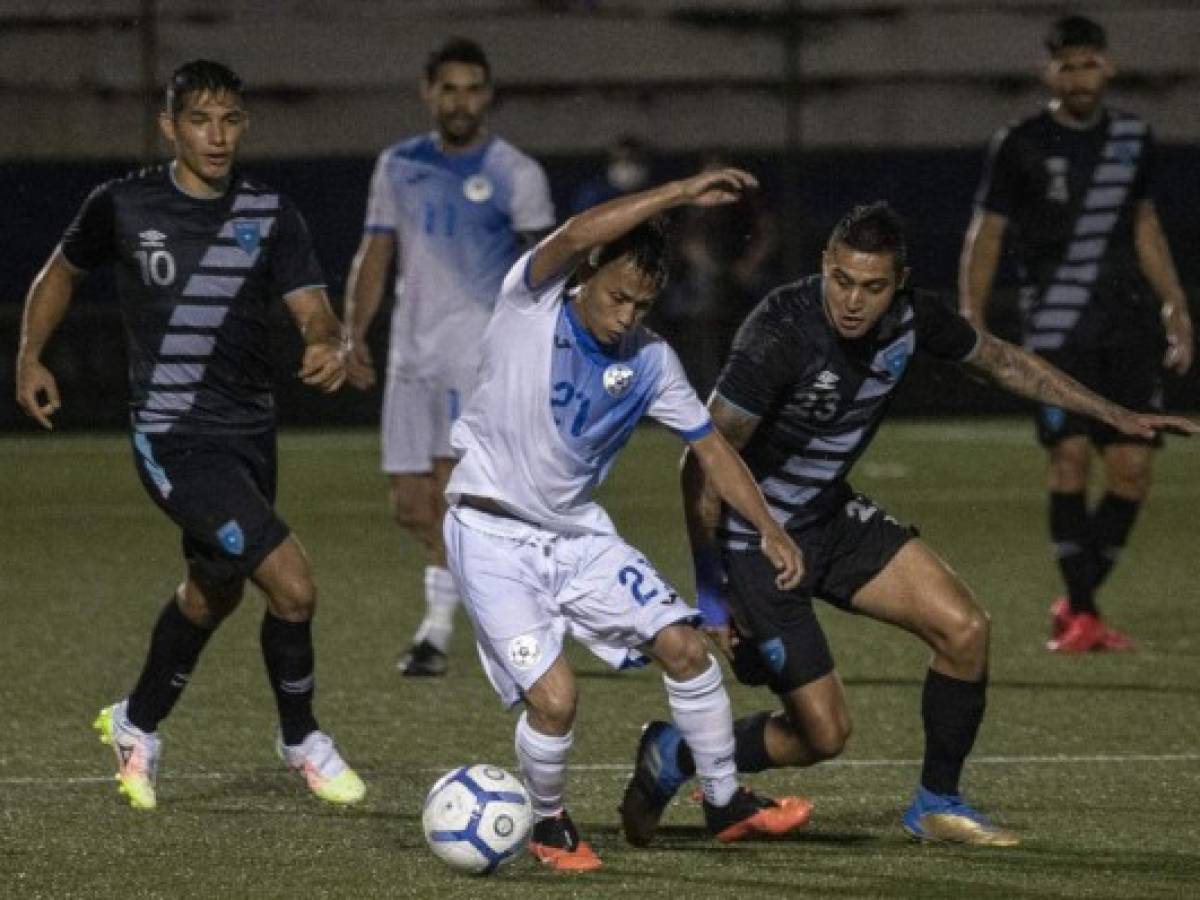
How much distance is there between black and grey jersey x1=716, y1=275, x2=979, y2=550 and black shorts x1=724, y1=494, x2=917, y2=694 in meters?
0.06

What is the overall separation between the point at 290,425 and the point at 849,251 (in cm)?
1428

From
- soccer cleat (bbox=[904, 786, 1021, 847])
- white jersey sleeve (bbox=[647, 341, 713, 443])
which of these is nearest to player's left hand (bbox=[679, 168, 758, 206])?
white jersey sleeve (bbox=[647, 341, 713, 443])

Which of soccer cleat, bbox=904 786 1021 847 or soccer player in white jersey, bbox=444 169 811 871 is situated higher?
soccer player in white jersey, bbox=444 169 811 871

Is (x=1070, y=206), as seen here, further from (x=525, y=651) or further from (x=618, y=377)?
(x=525, y=651)

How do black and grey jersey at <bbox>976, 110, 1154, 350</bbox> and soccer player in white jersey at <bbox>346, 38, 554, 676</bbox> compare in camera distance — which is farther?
black and grey jersey at <bbox>976, 110, 1154, 350</bbox>

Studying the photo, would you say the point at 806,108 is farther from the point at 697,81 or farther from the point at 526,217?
the point at 526,217

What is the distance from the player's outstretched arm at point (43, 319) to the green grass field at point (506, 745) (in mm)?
1045

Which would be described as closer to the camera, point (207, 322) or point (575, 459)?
point (575, 459)

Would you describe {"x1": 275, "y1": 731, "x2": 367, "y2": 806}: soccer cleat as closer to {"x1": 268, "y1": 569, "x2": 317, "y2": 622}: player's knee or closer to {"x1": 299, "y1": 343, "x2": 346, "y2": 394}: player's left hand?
{"x1": 268, "y1": 569, "x2": 317, "y2": 622}: player's knee

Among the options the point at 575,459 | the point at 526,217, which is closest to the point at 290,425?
the point at 526,217

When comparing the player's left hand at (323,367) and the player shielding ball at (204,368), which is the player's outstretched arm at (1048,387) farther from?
the player shielding ball at (204,368)

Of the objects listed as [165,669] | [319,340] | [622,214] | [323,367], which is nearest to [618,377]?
[622,214]

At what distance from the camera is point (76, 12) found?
21641 millimetres

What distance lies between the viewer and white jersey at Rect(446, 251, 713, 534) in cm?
641
